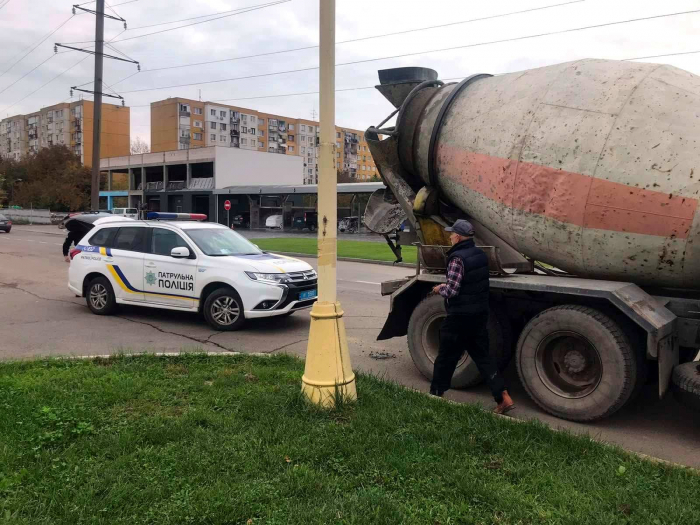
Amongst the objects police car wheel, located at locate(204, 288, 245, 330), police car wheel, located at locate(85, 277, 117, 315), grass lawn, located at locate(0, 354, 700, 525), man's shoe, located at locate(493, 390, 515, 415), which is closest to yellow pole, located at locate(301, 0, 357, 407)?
grass lawn, located at locate(0, 354, 700, 525)

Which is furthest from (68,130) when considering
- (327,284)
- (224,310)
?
(327,284)

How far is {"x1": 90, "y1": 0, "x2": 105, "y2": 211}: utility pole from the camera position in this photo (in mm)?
23188

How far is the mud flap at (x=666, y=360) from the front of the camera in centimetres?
432

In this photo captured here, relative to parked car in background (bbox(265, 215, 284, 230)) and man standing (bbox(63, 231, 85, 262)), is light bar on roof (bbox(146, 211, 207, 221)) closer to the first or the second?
man standing (bbox(63, 231, 85, 262))

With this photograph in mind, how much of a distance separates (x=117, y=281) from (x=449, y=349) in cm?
637

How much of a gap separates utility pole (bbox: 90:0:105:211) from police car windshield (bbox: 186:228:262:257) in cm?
1581

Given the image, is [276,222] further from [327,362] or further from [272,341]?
[327,362]

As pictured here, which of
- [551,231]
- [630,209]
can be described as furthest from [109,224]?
A: [630,209]

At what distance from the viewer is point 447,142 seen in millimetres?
5773

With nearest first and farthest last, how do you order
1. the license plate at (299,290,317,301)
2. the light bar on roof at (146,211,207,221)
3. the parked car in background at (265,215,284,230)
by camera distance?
the license plate at (299,290,317,301) < the light bar on roof at (146,211,207,221) < the parked car in background at (265,215,284,230)

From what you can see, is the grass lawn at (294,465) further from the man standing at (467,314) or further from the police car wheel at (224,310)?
the police car wheel at (224,310)

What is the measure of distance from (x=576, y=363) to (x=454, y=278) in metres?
1.30

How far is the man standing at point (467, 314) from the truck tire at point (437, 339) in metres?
0.36

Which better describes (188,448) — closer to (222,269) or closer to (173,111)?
(222,269)
